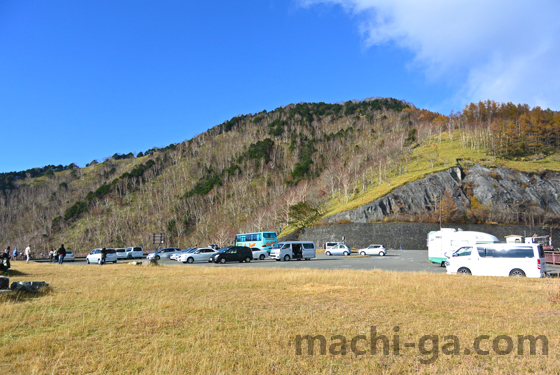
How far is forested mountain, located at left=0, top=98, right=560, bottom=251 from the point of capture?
87.6m

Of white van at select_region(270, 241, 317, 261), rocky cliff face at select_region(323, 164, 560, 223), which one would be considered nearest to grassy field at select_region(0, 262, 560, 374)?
white van at select_region(270, 241, 317, 261)

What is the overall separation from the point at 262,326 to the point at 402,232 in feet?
187

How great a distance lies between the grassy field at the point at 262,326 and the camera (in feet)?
18.2

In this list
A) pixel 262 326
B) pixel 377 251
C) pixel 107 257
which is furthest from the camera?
pixel 377 251

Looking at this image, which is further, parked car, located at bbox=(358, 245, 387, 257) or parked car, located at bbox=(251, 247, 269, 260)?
parked car, located at bbox=(358, 245, 387, 257)

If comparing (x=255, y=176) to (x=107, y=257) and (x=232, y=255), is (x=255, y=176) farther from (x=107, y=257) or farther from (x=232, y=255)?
(x=232, y=255)

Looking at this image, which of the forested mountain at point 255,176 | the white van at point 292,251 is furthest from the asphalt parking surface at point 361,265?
the forested mountain at point 255,176

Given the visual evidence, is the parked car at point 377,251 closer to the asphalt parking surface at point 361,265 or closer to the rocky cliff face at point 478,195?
the asphalt parking surface at point 361,265

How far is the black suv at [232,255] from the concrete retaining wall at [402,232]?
2999 centimetres

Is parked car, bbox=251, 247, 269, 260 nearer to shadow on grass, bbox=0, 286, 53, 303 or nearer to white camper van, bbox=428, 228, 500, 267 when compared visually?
white camper van, bbox=428, 228, 500, 267

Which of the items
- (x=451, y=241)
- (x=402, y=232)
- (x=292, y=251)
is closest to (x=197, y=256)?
(x=292, y=251)

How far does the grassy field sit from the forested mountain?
54911 millimetres

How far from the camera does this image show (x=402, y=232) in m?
60.4

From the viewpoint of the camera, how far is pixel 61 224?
109000 millimetres
